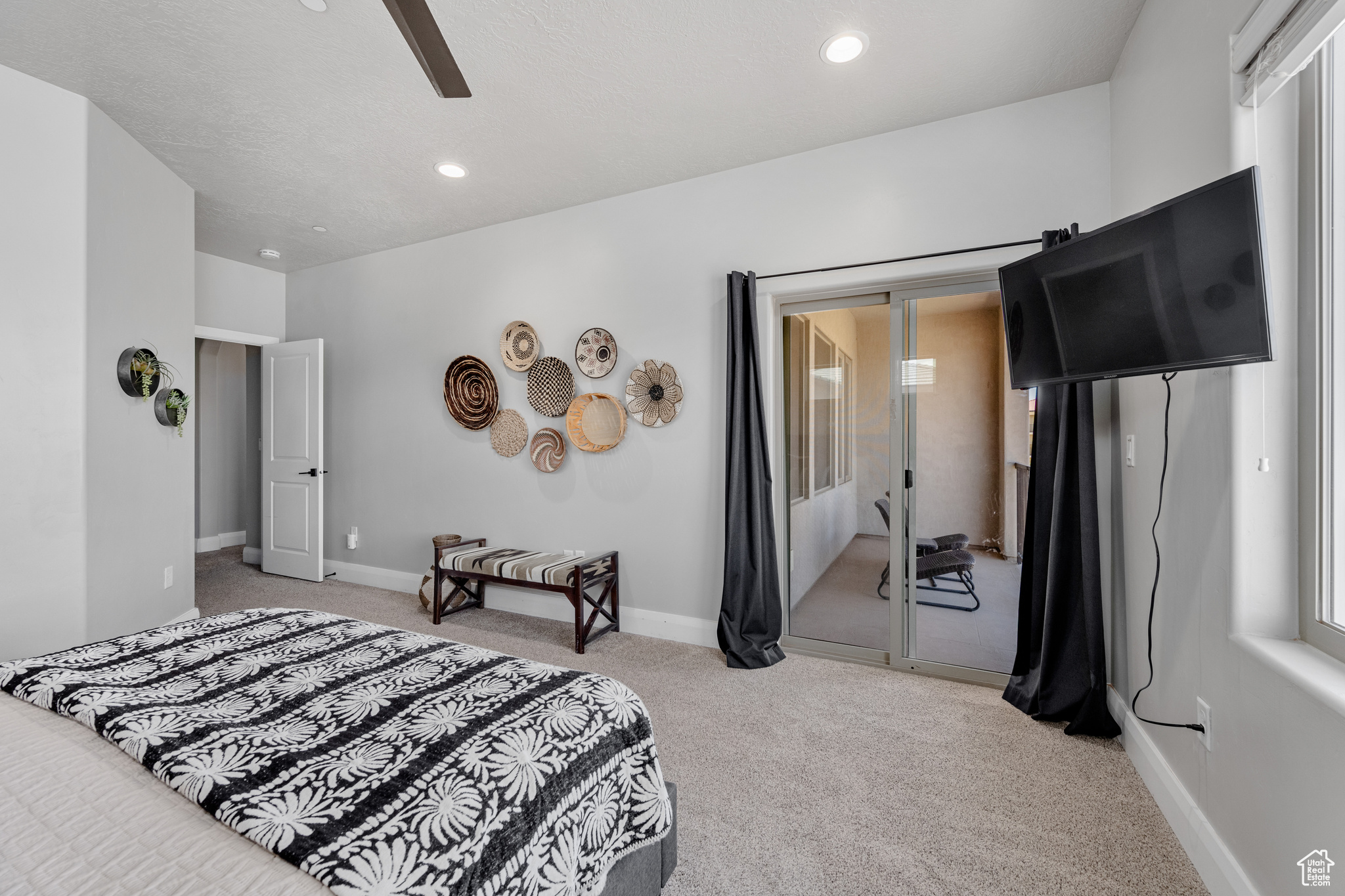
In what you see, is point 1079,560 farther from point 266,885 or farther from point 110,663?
point 110,663

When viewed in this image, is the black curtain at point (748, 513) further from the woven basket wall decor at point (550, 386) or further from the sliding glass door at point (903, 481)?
the woven basket wall decor at point (550, 386)

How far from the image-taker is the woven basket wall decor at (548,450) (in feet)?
12.3

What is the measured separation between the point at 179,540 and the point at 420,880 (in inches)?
143

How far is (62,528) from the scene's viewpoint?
258 cm

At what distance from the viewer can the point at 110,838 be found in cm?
85

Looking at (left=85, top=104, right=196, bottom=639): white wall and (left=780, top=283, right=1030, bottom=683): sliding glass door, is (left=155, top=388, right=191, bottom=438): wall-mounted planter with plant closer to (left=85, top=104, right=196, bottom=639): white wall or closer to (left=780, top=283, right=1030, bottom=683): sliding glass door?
(left=85, top=104, right=196, bottom=639): white wall

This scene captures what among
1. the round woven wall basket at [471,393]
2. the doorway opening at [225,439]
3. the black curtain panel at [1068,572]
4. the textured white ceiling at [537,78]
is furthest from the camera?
the doorway opening at [225,439]

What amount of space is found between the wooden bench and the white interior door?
1.63m

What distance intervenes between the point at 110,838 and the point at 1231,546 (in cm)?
236

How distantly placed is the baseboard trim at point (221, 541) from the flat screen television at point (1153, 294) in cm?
688

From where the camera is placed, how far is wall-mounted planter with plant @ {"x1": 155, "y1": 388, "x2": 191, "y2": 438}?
126 inches

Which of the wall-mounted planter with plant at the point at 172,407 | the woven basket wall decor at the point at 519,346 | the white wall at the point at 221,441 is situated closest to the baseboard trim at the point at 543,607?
the woven basket wall decor at the point at 519,346

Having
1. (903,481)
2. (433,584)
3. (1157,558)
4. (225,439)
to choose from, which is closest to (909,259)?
(903,481)

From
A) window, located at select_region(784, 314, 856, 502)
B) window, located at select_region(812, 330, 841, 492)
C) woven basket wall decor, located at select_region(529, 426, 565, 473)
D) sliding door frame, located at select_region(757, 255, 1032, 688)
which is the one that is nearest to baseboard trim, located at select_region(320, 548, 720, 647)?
sliding door frame, located at select_region(757, 255, 1032, 688)
